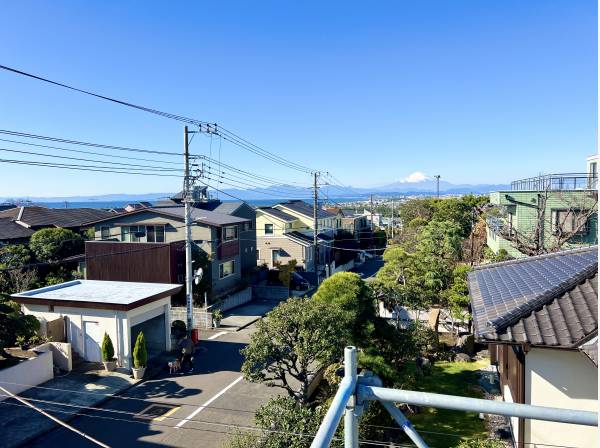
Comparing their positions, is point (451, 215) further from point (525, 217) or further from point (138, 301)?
point (138, 301)

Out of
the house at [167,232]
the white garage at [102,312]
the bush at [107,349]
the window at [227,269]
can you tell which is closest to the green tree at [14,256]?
the house at [167,232]

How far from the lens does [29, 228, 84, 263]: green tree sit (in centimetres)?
2594

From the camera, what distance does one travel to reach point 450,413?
1141 centimetres

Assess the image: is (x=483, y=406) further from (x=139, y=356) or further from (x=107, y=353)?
(x=107, y=353)

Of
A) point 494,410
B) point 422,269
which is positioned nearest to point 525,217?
point 422,269

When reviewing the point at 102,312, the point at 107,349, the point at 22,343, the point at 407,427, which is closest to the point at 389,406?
the point at 407,427

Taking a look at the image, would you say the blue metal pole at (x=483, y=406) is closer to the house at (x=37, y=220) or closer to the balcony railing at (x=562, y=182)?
the balcony railing at (x=562, y=182)

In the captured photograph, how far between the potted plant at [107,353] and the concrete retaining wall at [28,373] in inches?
60.2

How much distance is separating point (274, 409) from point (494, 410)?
278 inches

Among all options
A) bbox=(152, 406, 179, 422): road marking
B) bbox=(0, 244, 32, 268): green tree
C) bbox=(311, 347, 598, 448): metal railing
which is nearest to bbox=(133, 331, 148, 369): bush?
bbox=(152, 406, 179, 422): road marking

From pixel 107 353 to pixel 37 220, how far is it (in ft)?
81.7

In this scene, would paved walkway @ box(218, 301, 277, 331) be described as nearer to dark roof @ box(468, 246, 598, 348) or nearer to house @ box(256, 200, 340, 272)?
house @ box(256, 200, 340, 272)

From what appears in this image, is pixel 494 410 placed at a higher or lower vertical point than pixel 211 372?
higher

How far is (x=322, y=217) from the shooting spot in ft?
141
